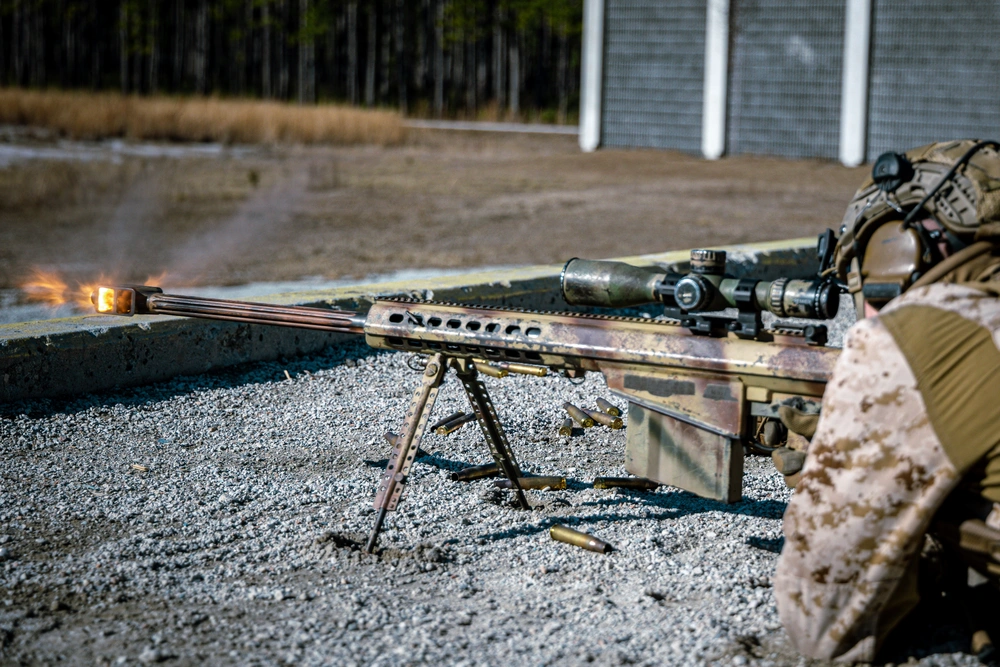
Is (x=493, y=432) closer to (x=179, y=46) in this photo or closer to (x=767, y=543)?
(x=767, y=543)

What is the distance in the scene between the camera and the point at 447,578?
3412mm

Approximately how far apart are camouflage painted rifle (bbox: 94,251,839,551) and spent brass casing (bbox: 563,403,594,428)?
1.26 metres

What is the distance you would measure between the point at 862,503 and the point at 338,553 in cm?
170

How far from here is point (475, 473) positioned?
435 centimetres

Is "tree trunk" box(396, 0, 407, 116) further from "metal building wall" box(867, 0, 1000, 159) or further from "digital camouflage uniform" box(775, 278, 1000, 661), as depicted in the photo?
"digital camouflage uniform" box(775, 278, 1000, 661)

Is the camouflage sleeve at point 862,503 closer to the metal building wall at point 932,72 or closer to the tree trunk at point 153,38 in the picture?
the metal building wall at point 932,72

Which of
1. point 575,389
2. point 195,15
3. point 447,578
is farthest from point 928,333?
point 195,15

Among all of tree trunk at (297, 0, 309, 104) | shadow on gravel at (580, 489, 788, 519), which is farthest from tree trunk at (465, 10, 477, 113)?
shadow on gravel at (580, 489, 788, 519)

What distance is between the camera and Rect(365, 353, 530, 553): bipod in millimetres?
3580

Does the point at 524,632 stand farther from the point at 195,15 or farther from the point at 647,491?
the point at 195,15

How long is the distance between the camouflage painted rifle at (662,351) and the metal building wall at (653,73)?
20121 millimetres

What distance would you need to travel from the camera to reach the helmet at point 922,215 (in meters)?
2.74

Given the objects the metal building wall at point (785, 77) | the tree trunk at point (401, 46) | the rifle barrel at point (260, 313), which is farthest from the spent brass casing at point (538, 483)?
the tree trunk at point (401, 46)

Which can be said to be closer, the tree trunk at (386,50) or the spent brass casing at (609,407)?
the spent brass casing at (609,407)
